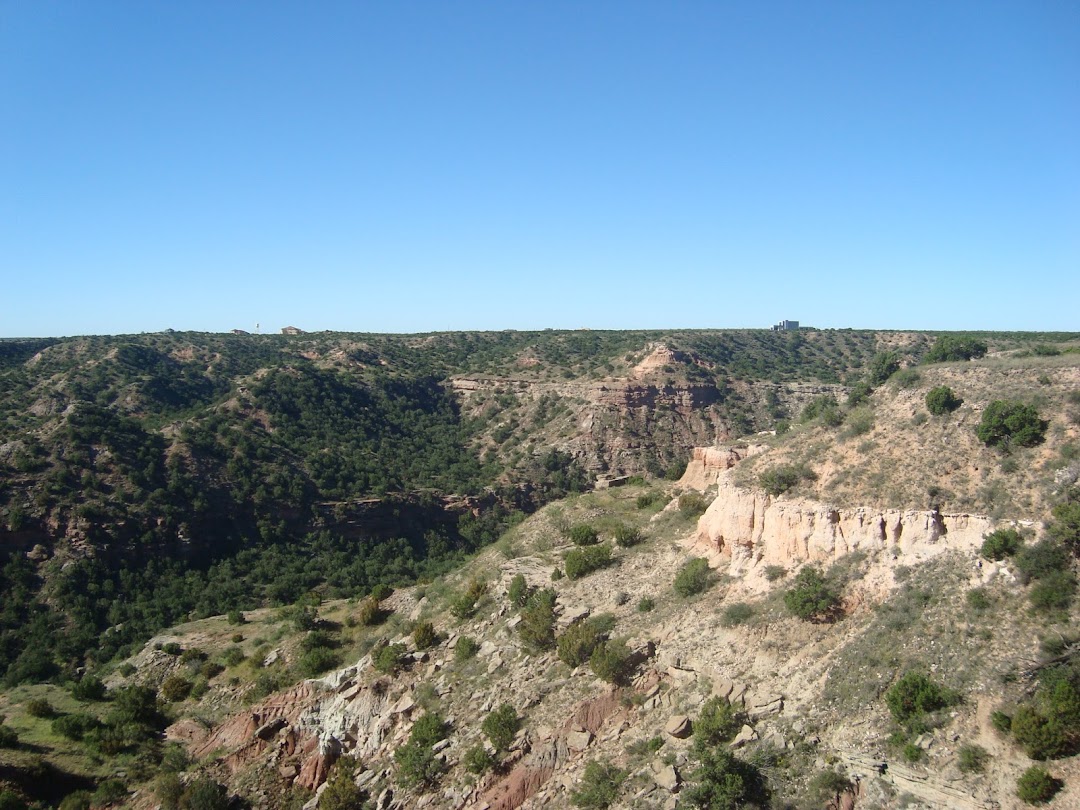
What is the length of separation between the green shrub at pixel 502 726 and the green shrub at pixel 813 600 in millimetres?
8827

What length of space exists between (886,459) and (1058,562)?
606 centimetres

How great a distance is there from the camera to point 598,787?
18781mm

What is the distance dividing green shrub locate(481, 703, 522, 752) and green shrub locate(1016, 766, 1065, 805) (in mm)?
12673

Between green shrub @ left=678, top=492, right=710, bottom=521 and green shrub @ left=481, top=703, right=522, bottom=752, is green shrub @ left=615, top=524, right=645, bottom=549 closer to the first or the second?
green shrub @ left=678, top=492, right=710, bottom=521

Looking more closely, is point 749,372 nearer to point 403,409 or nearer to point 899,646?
point 403,409

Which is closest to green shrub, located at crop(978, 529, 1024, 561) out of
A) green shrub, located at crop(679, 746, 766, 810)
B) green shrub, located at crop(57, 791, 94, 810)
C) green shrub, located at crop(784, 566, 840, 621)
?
green shrub, located at crop(784, 566, 840, 621)

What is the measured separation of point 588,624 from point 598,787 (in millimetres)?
6616

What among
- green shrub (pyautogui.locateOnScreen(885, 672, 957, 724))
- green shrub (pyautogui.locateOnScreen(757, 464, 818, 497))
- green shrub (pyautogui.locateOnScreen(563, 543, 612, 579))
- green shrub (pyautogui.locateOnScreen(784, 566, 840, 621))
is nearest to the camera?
green shrub (pyautogui.locateOnScreen(885, 672, 957, 724))

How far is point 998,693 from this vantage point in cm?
1695

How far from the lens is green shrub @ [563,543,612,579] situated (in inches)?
1153

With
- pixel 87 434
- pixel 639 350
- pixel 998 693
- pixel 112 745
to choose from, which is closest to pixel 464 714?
pixel 112 745

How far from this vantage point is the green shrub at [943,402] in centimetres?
2458

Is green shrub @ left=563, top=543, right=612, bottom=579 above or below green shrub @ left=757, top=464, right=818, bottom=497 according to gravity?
below

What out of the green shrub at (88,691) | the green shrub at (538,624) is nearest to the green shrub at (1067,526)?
the green shrub at (538,624)
